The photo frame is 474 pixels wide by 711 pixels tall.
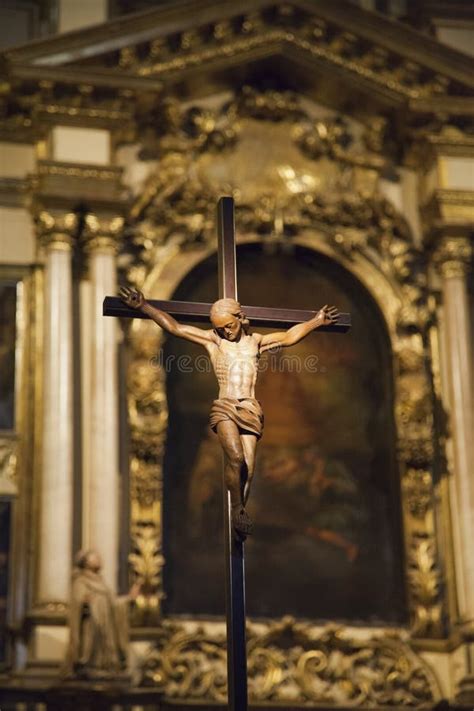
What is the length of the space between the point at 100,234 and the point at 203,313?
533 centimetres

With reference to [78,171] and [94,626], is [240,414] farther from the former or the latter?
[78,171]

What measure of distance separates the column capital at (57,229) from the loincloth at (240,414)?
5.85 meters

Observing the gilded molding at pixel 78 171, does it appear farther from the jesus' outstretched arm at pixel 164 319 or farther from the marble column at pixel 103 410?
the jesus' outstretched arm at pixel 164 319

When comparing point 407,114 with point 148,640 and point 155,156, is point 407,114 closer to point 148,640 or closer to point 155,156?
point 155,156

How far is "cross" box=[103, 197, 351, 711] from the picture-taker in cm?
655

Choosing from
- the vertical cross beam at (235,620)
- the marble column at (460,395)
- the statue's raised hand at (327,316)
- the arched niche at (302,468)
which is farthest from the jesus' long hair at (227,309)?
the marble column at (460,395)

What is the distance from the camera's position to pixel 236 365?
718 cm

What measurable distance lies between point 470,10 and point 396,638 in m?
6.46

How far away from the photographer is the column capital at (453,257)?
523 inches

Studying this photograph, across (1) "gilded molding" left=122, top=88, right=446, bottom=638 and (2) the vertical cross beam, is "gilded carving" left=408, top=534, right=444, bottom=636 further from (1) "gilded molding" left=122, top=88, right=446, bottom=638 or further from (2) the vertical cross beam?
(2) the vertical cross beam

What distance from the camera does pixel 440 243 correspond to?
13.4m

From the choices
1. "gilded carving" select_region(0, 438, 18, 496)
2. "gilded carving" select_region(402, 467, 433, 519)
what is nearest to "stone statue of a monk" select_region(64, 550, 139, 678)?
"gilded carving" select_region(0, 438, 18, 496)

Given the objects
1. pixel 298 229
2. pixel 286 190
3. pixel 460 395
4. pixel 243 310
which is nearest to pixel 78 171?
pixel 286 190

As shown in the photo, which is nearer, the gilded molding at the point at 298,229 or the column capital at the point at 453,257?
the gilded molding at the point at 298,229
